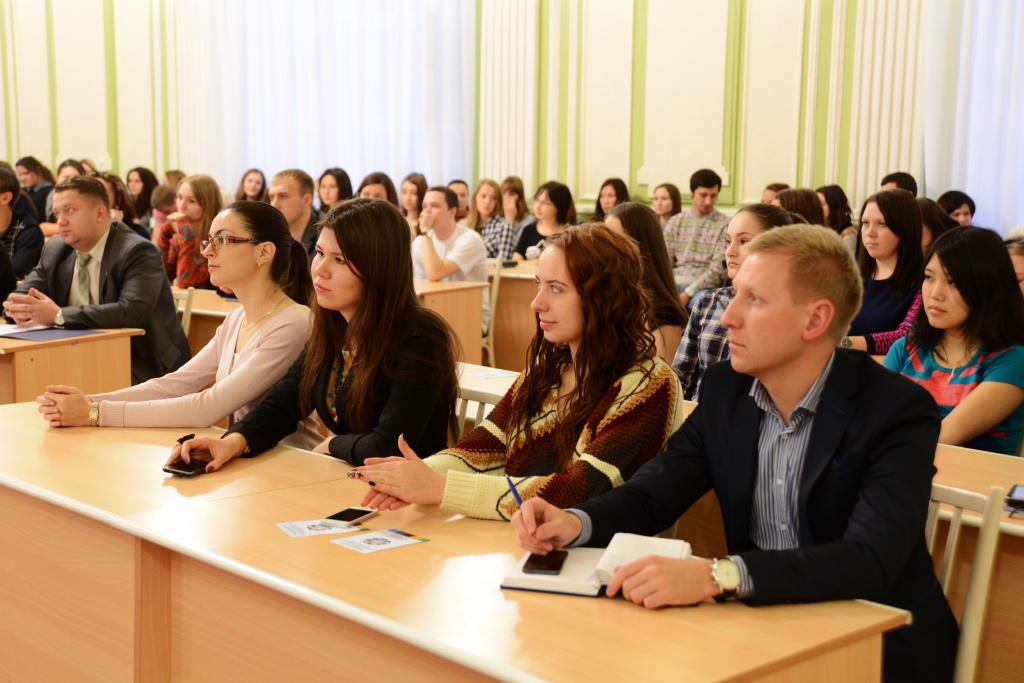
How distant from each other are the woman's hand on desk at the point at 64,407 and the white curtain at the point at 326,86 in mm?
7198

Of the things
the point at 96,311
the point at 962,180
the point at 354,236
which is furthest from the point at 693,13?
the point at 354,236

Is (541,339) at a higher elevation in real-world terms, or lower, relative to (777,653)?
higher

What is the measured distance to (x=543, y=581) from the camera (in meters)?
1.68

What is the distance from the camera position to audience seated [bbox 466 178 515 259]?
857cm

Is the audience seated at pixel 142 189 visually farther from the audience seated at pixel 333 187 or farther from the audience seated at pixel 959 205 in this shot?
the audience seated at pixel 959 205

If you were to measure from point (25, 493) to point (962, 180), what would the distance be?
20.9 ft

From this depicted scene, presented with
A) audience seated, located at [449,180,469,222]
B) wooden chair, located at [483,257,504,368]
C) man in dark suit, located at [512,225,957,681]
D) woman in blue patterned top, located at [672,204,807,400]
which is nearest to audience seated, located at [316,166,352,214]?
audience seated, located at [449,180,469,222]

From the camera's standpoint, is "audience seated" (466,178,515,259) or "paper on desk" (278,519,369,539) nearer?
"paper on desk" (278,519,369,539)

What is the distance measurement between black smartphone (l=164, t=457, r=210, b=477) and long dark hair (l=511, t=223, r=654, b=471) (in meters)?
0.82

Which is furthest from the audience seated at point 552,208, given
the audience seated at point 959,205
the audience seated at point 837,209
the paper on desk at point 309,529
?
the paper on desk at point 309,529

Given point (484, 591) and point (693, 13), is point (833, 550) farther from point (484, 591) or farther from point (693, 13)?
point (693, 13)

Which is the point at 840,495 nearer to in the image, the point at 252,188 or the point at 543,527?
the point at 543,527

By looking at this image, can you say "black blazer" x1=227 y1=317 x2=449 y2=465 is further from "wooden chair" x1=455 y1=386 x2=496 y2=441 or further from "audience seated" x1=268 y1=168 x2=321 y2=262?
"audience seated" x1=268 y1=168 x2=321 y2=262

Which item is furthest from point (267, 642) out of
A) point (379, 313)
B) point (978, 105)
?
point (978, 105)
